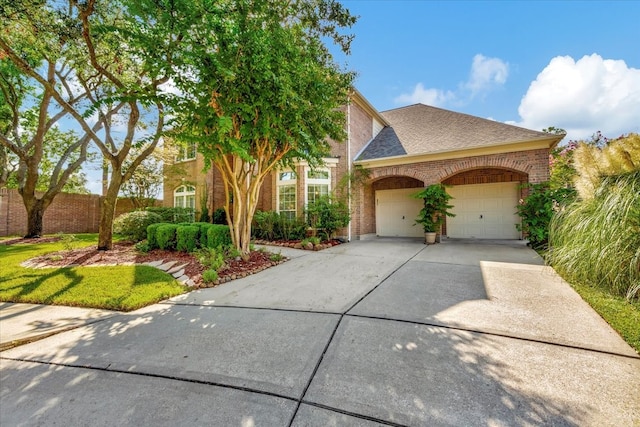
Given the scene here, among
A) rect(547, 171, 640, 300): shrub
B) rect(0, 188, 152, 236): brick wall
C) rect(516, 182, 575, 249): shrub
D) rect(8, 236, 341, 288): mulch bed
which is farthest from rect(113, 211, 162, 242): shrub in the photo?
rect(516, 182, 575, 249): shrub

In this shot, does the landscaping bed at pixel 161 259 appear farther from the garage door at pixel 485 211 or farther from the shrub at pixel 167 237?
the garage door at pixel 485 211

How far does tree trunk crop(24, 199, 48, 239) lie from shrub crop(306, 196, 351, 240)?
12.6 m

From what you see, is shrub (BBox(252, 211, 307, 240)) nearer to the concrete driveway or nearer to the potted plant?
the potted plant

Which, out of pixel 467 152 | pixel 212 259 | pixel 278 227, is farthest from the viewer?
pixel 278 227

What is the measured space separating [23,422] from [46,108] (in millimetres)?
14434

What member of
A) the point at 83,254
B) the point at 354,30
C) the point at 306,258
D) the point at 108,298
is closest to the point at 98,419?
the point at 108,298

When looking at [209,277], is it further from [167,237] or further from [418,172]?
[418,172]

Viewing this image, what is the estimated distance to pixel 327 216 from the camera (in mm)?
9617

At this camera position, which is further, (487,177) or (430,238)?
(487,177)

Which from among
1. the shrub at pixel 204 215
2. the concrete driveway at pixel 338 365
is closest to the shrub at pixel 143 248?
the shrub at pixel 204 215

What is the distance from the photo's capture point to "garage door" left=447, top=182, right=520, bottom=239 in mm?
9758

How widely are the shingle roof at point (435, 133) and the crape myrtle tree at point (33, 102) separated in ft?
34.1

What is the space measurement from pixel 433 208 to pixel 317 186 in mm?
4496

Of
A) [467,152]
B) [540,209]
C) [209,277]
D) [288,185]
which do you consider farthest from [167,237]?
[540,209]
